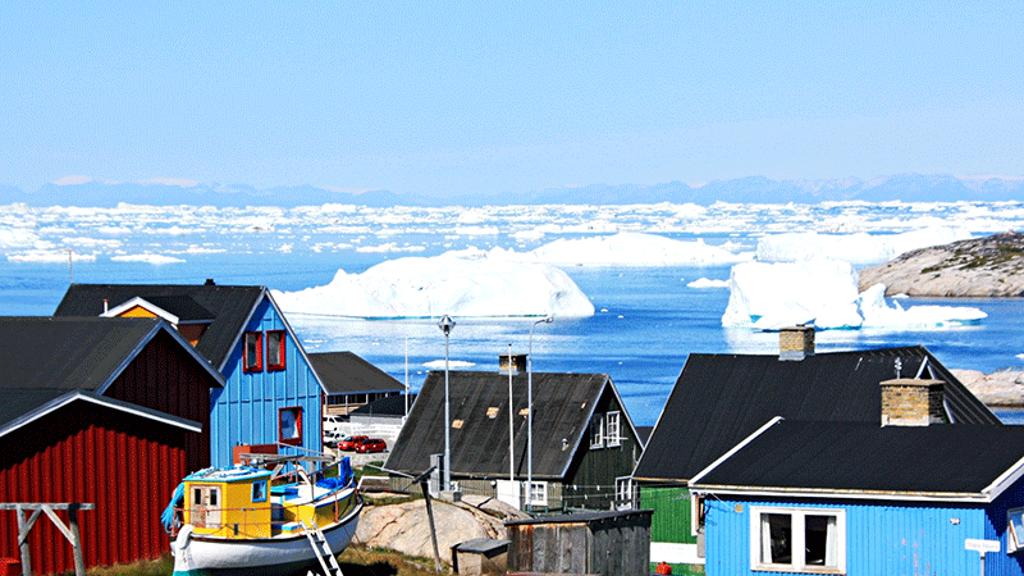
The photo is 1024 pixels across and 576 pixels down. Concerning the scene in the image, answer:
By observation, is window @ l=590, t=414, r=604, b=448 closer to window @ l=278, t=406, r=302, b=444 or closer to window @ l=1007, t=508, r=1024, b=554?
window @ l=278, t=406, r=302, b=444

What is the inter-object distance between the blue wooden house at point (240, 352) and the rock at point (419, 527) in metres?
6.84

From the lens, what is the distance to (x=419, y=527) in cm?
2323

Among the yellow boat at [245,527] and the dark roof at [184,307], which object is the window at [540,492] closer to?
the dark roof at [184,307]

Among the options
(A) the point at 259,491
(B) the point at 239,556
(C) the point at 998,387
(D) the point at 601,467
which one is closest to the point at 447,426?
(D) the point at 601,467

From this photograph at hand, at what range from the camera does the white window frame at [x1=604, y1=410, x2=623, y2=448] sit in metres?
34.1

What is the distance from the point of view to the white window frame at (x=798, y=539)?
1908 cm

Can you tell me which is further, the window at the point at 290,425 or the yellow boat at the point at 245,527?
the window at the point at 290,425

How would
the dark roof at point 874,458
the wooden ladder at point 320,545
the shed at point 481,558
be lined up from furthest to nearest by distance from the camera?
1. the shed at point 481,558
2. the dark roof at point 874,458
3. the wooden ladder at point 320,545

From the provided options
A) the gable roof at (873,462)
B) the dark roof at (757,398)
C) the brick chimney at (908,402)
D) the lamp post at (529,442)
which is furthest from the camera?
the lamp post at (529,442)

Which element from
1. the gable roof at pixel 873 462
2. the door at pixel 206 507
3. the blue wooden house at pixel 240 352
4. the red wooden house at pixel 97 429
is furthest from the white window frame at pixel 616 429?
the door at pixel 206 507

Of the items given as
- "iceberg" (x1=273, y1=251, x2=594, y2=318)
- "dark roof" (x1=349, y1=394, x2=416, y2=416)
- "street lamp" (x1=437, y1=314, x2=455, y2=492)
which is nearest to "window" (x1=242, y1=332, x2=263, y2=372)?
"street lamp" (x1=437, y1=314, x2=455, y2=492)

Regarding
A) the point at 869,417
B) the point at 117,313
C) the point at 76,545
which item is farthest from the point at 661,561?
the point at 76,545

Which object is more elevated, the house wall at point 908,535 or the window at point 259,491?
the window at point 259,491

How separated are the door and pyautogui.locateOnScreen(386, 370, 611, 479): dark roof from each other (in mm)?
15480
